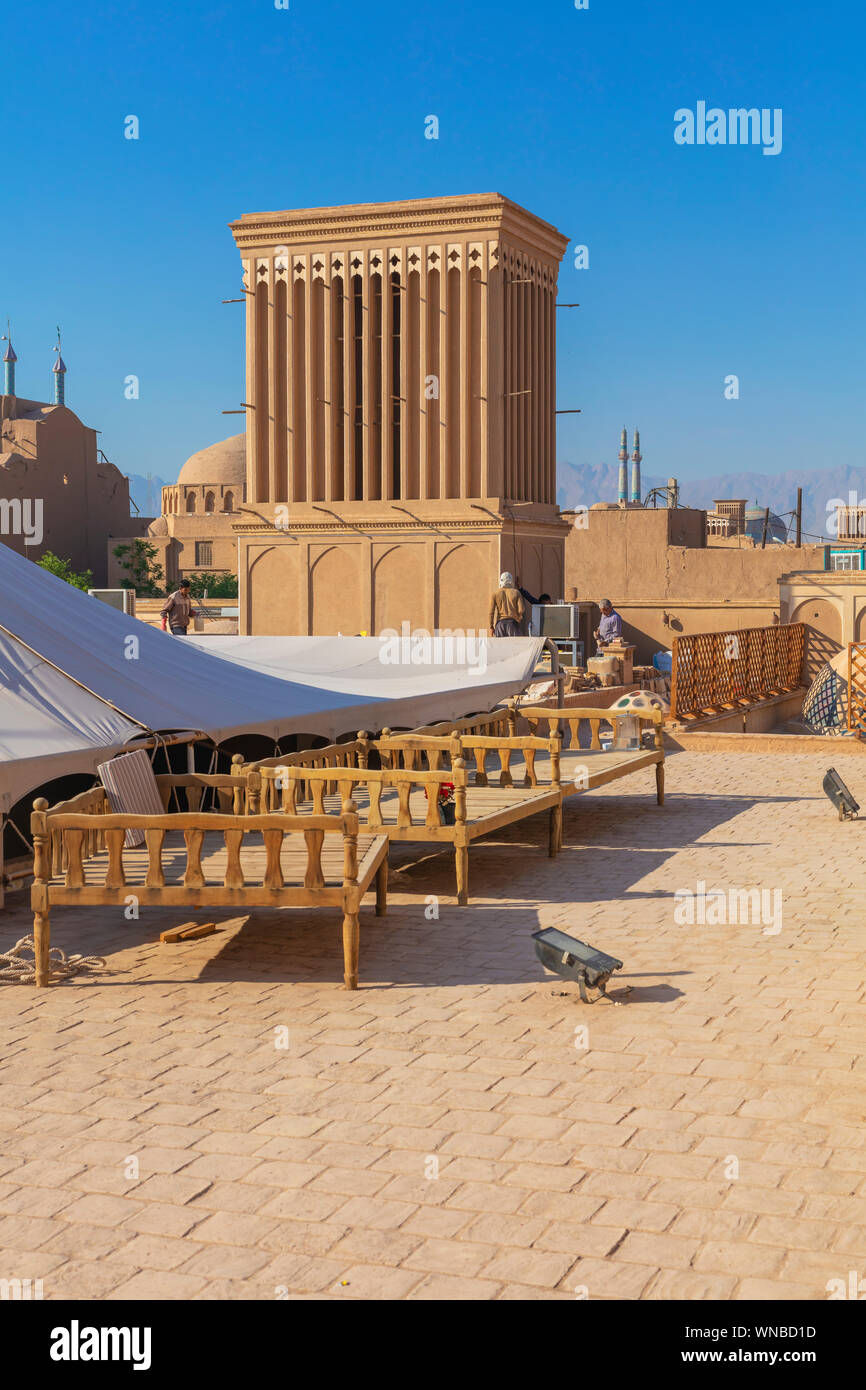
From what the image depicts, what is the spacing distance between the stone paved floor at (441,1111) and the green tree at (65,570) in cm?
5381

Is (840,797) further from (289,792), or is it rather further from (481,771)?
(289,792)

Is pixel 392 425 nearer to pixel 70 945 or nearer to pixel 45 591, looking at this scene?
pixel 45 591

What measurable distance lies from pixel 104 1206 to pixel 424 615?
22315mm

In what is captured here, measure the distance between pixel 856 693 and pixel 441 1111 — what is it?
45.3 feet

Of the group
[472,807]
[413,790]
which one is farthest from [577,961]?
[413,790]

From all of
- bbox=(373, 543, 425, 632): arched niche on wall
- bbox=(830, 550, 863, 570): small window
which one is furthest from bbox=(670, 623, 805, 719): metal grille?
bbox=(830, 550, 863, 570): small window

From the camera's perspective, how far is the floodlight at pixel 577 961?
611 centimetres

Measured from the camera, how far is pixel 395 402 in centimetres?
2695

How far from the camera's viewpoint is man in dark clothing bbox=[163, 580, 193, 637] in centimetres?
1809

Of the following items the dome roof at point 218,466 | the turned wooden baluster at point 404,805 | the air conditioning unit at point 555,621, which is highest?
the dome roof at point 218,466

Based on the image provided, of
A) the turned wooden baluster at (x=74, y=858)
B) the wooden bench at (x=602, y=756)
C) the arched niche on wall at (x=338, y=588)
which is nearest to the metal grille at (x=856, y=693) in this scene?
the wooden bench at (x=602, y=756)

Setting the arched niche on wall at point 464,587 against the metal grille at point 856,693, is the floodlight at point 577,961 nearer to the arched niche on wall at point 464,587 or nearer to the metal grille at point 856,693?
the metal grille at point 856,693

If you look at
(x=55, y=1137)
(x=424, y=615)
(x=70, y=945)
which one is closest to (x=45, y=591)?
(x=70, y=945)

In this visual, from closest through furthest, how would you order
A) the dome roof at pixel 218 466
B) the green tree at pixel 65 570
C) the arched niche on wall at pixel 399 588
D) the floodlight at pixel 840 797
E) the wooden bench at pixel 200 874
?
A: the wooden bench at pixel 200 874 < the floodlight at pixel 840 797 < the arched niche on wall at pixel 399 588 < the green tree at pixel 65 570 < the dome roof at pixel 218 466
